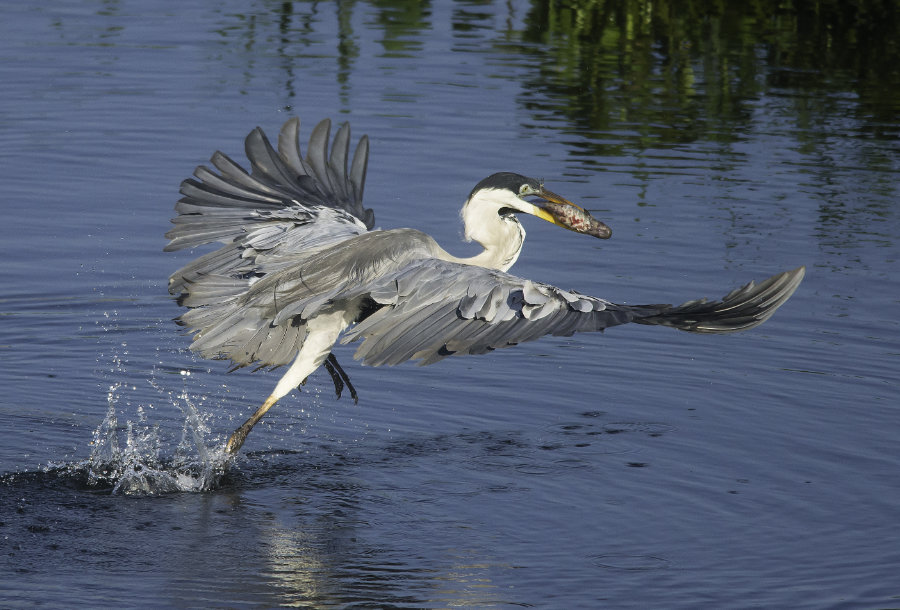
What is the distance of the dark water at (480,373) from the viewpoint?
6.45 m

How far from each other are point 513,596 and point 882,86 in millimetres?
12978

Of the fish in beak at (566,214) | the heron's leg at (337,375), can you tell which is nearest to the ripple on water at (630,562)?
the fish in beak at (566,214)

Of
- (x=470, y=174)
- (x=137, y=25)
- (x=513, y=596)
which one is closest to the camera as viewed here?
(x=513, y=596)

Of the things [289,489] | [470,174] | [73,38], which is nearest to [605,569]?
[289,489]

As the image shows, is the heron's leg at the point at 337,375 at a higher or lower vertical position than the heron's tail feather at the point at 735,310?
lower

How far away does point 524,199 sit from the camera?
7.69 meters

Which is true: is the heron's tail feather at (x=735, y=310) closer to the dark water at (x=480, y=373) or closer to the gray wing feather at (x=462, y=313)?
the gray wing feather at (x=462, y=313)

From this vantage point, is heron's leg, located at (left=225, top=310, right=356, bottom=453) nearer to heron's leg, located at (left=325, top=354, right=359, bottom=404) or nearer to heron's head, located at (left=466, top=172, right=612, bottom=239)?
heron's leg, located at (left=325, top=354, right=359, bottom=404)

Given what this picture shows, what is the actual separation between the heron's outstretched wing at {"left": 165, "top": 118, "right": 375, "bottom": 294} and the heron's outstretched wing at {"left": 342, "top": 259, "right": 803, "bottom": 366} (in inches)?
56.5

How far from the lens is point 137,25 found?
19.2 metres

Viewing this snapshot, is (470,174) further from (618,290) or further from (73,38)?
(73,38)

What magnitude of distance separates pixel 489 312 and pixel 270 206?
2576 mm

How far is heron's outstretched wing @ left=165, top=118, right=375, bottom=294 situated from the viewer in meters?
8.15

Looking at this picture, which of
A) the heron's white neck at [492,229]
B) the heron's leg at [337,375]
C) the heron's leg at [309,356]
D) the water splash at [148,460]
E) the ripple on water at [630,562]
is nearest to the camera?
the ripple on water at [630,562]
